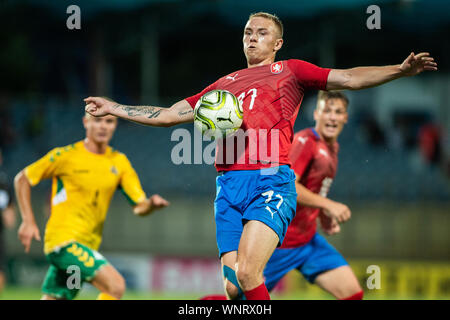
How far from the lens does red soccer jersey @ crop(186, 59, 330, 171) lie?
4.47 meters

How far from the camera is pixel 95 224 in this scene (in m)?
5.99

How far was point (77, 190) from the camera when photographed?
5.98m

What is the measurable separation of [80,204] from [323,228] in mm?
2300

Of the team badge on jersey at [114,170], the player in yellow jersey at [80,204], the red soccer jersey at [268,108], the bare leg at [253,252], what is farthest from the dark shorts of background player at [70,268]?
the bare leg at [253,252]

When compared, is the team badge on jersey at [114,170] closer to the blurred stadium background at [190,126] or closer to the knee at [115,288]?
the knee at [115,288]

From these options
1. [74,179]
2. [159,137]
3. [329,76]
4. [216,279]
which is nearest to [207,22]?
[159,137]

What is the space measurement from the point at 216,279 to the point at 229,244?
7969mm

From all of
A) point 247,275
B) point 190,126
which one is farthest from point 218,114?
point 190,126

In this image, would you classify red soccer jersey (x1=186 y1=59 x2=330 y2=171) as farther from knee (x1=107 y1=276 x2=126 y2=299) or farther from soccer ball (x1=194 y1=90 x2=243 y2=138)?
knee (x1=107 y1=276 x2=126 y2=299)

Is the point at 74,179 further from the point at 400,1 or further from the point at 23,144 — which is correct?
the point at 400,1

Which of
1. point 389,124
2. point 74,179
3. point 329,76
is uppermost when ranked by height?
point 389,124

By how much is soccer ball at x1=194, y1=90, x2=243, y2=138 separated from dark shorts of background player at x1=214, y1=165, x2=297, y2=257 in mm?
353

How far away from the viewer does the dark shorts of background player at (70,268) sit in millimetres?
5609

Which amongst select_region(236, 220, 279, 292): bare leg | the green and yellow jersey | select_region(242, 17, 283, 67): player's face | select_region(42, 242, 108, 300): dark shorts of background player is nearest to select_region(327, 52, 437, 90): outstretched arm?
select_region(242, 17, 283, 67): player's face
